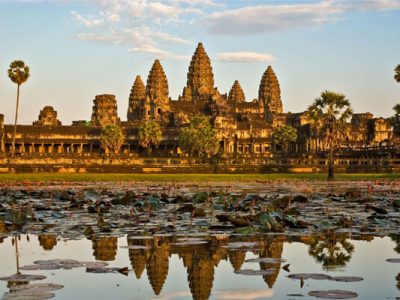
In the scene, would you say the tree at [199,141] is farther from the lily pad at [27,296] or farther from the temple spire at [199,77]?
the lily pad at [27,296]

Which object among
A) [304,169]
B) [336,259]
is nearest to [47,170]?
[304,169]

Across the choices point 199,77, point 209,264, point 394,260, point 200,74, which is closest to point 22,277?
point 209,264

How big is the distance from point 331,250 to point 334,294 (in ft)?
13.1

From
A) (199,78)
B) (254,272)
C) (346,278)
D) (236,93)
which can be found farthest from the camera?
(236,93)

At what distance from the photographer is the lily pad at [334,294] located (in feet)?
25.8

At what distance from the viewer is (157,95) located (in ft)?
557

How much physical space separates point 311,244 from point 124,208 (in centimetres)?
874

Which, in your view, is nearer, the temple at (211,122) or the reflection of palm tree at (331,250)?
the reflection of palm tree at (331,250)

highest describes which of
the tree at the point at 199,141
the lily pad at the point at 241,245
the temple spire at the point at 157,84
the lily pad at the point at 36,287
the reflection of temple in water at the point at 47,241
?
the temple spire at the point at 157,84

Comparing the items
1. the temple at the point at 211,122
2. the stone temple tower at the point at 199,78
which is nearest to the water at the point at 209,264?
the temple at the point at 211,122

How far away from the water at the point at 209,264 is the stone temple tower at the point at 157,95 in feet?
495

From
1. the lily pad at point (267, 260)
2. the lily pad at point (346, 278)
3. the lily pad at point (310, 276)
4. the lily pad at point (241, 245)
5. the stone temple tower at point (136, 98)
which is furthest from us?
the stone temple tower at point (136, 98)

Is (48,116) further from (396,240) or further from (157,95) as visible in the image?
(396,240)

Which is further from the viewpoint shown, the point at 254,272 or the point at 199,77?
the point at 199,77
